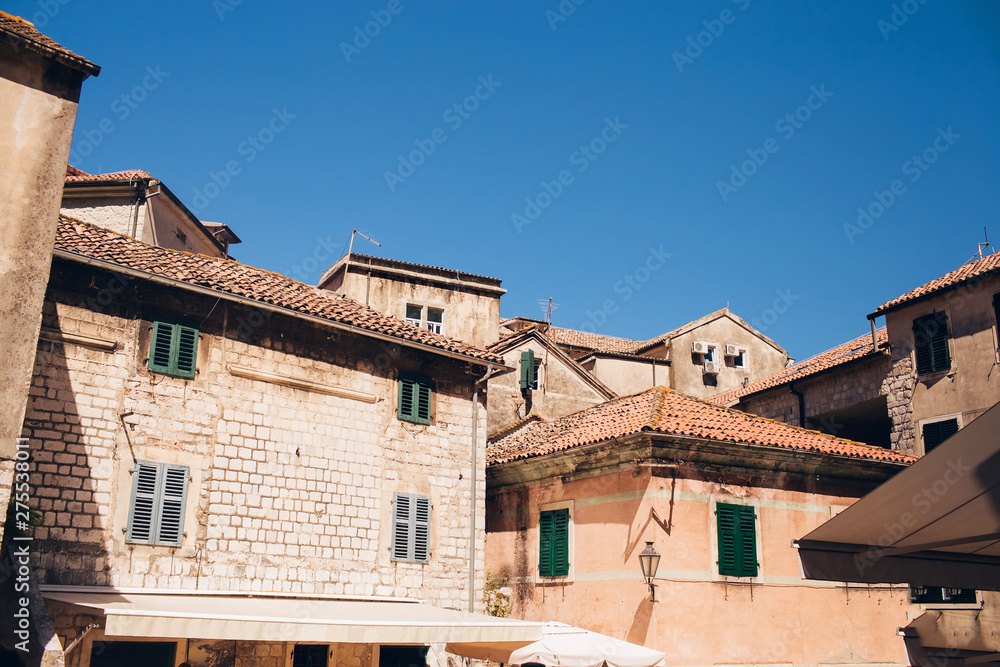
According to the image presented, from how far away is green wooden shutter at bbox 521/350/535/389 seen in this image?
2464 cm

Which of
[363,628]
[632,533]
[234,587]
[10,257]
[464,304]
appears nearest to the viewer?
[10,257]

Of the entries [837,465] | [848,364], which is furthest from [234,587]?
[848,364]

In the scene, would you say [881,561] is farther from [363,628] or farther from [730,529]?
[730,529]

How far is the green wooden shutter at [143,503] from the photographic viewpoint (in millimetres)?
12836

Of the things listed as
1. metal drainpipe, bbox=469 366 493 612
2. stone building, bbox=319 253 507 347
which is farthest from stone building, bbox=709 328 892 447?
metal drainpipe, bbox=469 366 493 612

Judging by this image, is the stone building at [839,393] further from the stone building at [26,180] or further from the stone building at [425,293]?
the stone building at [26,180]

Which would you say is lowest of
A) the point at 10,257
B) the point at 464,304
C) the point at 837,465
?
the point at 837,465

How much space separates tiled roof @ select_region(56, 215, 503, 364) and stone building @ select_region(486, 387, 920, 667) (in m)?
3.39

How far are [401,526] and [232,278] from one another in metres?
5.47

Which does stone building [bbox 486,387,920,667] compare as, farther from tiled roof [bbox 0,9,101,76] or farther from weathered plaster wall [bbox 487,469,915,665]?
tiled roof [bbox 0,9,101,76]

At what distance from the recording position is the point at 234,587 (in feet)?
44.6

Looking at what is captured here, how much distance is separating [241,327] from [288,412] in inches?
66.5

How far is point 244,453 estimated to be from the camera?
46.8ft
